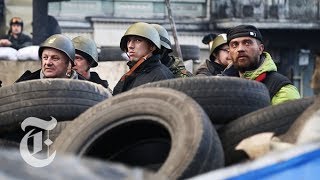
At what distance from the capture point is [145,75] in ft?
22.1

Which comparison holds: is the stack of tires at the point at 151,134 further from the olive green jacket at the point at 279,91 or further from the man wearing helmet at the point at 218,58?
the man wearing helmet at the point at 218,58

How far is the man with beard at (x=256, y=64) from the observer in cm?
625

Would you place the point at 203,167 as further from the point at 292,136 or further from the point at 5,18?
the point at 5,18

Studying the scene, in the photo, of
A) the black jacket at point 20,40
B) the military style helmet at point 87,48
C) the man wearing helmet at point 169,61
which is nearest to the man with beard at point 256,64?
the man wearing helmet at point 169,61

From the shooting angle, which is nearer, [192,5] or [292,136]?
[292,136]

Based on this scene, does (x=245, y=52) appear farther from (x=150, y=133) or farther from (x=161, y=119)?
(x=161, y=119)

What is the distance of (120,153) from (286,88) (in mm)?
1835

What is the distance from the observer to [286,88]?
6250 millimetres

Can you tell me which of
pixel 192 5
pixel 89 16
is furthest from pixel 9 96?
pixel 192 5

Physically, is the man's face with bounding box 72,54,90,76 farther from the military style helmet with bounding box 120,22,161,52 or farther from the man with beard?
the man with beard

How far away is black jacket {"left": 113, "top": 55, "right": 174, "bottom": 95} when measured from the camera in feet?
22.0

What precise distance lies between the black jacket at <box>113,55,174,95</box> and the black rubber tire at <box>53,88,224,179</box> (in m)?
1.93

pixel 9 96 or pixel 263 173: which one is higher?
pixel 263 173

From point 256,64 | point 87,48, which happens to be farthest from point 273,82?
point 87,48
